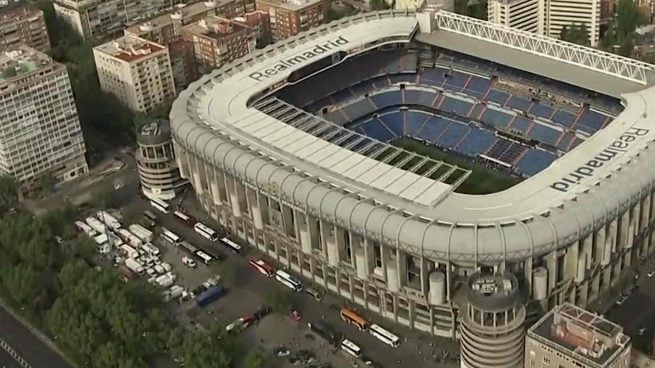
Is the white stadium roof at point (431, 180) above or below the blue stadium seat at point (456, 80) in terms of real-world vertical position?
above

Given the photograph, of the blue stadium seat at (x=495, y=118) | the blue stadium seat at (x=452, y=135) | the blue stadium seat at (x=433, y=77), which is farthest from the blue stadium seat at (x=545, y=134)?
the blue stadium seat at (x=433, y=77)

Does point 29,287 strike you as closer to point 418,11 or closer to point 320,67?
point 320,67

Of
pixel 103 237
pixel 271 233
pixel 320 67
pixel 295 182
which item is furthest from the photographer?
pixel 320 67

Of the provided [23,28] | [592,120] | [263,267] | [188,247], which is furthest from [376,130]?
[23,28]

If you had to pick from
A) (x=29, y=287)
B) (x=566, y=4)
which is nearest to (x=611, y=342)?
(x=29, y=287)

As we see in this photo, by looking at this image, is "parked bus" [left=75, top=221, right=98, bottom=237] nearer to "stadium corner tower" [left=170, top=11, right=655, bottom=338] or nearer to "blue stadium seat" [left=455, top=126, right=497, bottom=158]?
"stadium corner tower" [left=170, top=11, right=655, bottom=338]

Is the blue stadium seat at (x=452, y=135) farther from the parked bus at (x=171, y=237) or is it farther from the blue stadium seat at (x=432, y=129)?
the parked bus at (x=171, y=237)

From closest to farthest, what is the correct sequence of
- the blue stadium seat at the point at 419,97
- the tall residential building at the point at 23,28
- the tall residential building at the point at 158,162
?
the tall residential building at the point at 158,162 < the blue stadium seat at the point at 419,97 < the tall residential building at the point at 23,28
